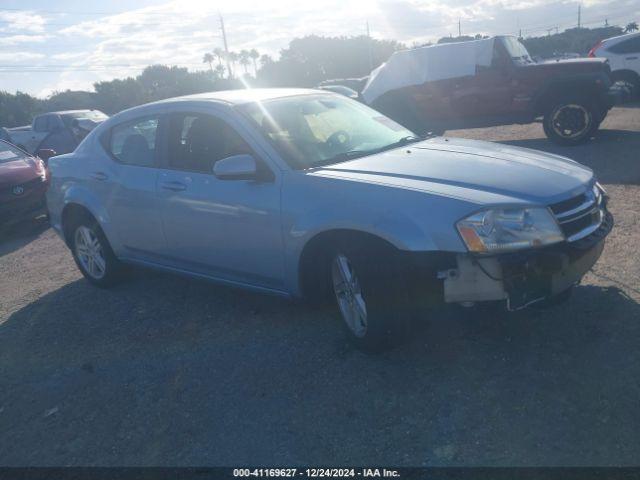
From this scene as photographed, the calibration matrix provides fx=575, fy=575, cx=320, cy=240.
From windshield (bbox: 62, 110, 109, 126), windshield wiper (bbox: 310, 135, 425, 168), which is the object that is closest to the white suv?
windshield wiper (bbox: 310, 135, 425, 168)

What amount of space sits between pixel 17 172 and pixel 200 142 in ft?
20.9

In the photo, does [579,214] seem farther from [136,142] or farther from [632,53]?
[632,53]

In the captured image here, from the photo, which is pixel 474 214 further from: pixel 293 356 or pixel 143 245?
pixel 143 245

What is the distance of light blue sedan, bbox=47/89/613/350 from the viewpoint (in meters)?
3.09

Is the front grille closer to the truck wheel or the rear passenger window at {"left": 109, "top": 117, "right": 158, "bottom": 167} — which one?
the rear passenger window at {"left": 109, "top": 117, "right": 158, "bottom": 167}

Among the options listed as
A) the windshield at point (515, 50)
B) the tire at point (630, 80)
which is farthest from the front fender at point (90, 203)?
the tire at point (630, 80)

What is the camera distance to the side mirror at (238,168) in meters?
3.74

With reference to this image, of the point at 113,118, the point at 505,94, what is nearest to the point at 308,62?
the point at 505,94

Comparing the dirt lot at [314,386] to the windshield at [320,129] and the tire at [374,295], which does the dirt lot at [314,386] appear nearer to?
the tire at [374,295]

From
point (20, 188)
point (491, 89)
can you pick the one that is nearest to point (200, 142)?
point (20, 188)

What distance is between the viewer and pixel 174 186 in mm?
4383

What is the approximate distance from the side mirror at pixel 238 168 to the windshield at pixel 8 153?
758 cm

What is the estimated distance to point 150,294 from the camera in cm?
530

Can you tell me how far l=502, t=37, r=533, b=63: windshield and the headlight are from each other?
30.2 feet
